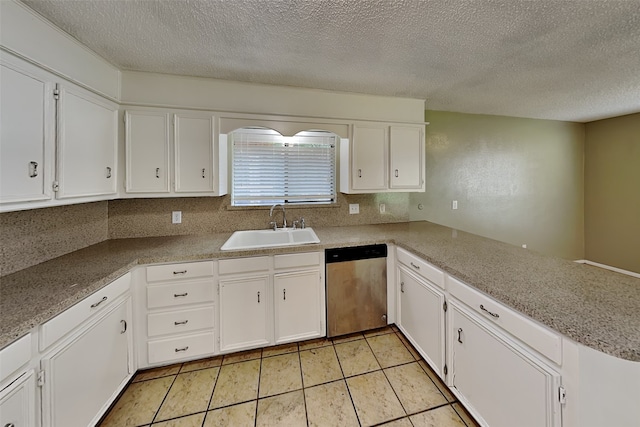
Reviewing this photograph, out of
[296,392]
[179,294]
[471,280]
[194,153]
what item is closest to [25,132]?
[194,153]

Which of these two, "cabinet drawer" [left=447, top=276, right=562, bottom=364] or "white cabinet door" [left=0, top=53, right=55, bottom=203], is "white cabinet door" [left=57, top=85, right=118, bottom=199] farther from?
"cabinet drawer" [left=447, top=276, right=562, bottom=364]

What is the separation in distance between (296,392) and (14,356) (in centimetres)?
142

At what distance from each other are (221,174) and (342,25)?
1.59m

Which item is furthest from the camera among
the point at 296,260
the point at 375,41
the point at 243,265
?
the point at 296,260

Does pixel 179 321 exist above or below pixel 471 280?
below

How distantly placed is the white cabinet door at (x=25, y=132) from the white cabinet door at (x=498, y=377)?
249 centimetres

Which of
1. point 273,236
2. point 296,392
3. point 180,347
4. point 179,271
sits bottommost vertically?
point 296,392

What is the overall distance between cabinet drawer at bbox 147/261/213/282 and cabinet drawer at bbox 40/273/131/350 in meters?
0.16

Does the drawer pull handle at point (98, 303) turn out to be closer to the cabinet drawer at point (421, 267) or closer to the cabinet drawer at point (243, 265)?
the cabinet drawer at point (243, 265)

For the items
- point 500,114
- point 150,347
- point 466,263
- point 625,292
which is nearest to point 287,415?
point 150,347

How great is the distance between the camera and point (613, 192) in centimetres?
355

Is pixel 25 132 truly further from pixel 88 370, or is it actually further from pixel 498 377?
pixel 498 377

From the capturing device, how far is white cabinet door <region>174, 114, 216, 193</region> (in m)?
2.07

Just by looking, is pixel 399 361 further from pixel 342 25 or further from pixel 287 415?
pixel 342 25
